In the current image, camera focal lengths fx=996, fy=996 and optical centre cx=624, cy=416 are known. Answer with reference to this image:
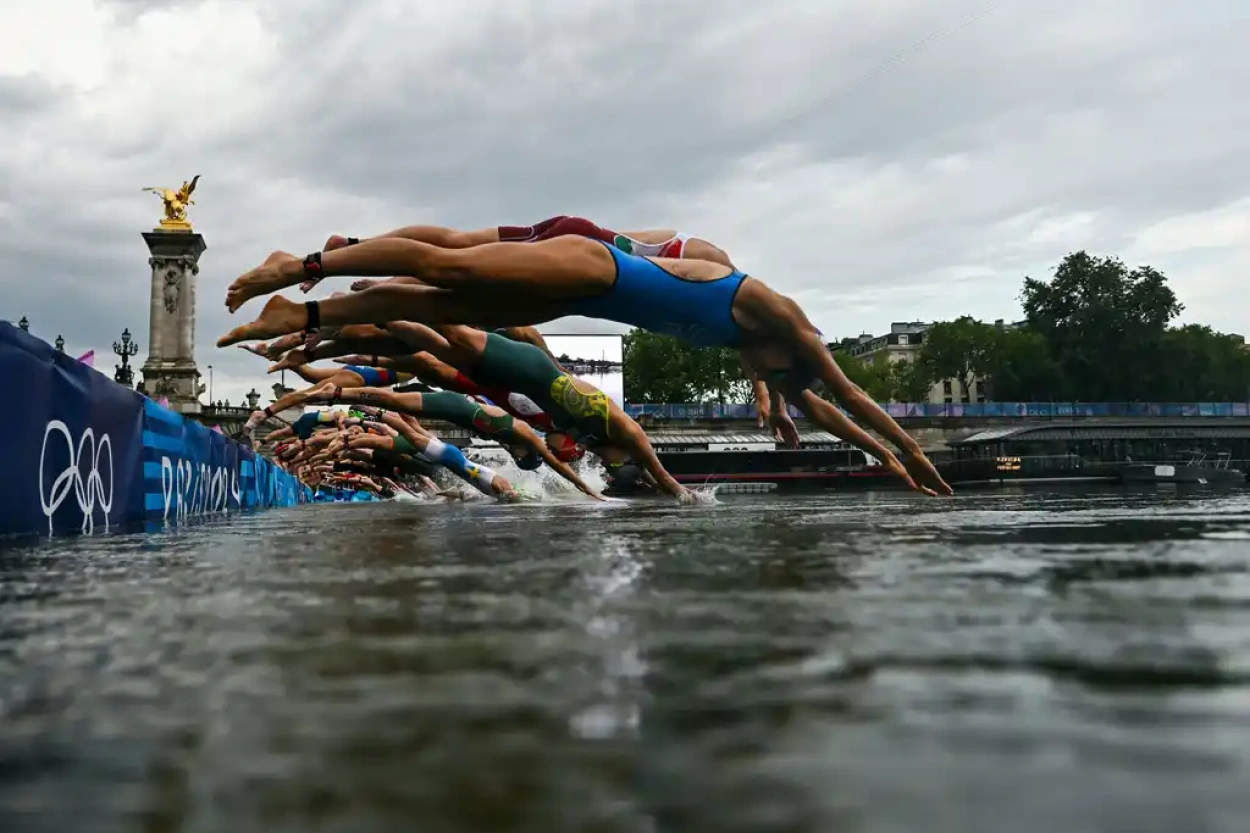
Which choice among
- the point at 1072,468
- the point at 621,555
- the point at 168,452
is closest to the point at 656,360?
the point at 1072,468

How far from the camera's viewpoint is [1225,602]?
1.66m

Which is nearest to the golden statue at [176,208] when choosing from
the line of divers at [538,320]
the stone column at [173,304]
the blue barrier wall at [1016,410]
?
the stone column at [173,304]

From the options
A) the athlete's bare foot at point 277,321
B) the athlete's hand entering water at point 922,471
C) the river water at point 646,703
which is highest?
the athlete's bare foot at point 277,321

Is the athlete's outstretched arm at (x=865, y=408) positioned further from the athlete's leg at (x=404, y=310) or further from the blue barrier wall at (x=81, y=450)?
the blue barrier wall at (x=81, y=450)

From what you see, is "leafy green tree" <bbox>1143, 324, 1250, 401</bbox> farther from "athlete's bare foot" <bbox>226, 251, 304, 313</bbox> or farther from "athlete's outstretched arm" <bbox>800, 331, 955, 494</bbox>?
"athlete's bare foot" <bbox>226, 251, 304, 313</bbox>

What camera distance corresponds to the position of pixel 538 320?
598 centimetres

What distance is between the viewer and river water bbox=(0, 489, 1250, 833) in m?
0.71

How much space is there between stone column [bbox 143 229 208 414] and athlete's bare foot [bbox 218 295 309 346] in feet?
160

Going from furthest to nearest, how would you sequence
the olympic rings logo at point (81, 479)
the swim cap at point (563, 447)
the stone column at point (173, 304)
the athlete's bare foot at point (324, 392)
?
the stone column at point (173, 304)
the swim cap at point (563, 447)
the athlete's bare foot at point (324, 392)
the olympic rings logo at point (81, 479)

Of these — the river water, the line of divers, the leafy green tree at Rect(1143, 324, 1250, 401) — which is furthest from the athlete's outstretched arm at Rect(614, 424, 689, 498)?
the leafy green tree at Rect(1143, 324, 1250, 401)

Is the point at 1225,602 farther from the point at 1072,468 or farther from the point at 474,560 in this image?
the point at 1072,468

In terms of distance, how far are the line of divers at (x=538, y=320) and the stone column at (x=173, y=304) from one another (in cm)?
4141

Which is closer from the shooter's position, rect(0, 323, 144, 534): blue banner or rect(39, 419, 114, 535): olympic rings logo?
rect(0, 323, 144, 534): blue banner

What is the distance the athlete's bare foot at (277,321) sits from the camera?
5.78 m
